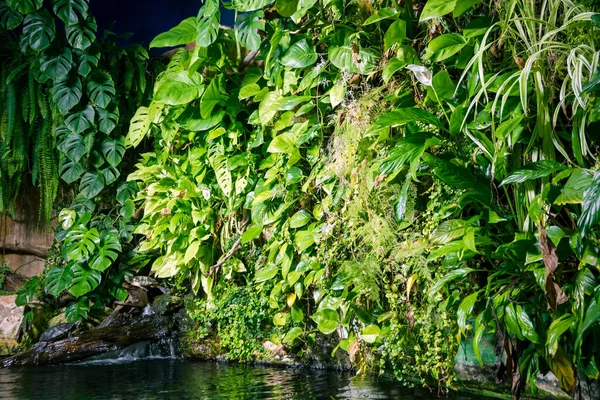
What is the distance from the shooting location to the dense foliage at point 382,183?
210 cm

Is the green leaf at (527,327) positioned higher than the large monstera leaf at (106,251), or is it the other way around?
the large monstera leaf at (106,251)

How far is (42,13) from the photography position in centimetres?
487

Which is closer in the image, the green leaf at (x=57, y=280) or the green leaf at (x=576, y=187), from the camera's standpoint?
the green leaf at (x=576, y=187)

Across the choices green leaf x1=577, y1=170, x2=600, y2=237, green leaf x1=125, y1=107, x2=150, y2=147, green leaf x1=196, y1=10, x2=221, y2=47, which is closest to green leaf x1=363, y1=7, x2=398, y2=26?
green leaf x1=196, y1=10, x2=221, y2=47

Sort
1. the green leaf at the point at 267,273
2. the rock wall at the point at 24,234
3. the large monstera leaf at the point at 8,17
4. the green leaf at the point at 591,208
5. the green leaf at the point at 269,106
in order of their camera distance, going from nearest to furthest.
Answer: the green leaf at the point at 591,208 → the green leaf at the point at 269,106 → the green leaf at the point at 267,273 → the large monstera leaf at the point at 8,17 → the rock wall at the point at 24,234

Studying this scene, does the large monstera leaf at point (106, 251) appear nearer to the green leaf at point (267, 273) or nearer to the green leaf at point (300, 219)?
the green leaf at point (267, 273)

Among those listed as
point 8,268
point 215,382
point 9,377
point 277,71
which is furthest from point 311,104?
point 8,268

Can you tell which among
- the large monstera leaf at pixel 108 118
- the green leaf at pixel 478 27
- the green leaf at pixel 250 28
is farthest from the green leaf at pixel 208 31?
the large monstera leaf at pixel 108 118

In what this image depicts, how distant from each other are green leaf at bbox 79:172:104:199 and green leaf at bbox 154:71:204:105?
1738 millimetres

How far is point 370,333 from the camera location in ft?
9.36

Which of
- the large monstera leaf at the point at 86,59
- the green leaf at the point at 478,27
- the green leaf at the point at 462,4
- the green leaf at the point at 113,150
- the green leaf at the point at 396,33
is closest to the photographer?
the green leaf at the point at 462,4

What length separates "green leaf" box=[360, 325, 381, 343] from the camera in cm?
283

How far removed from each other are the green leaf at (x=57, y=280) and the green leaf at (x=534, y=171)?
4.15 metres

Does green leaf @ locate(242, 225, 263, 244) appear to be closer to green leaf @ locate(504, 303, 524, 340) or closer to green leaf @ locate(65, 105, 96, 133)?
green leaf @ locate(504, 303, 524, 340)
